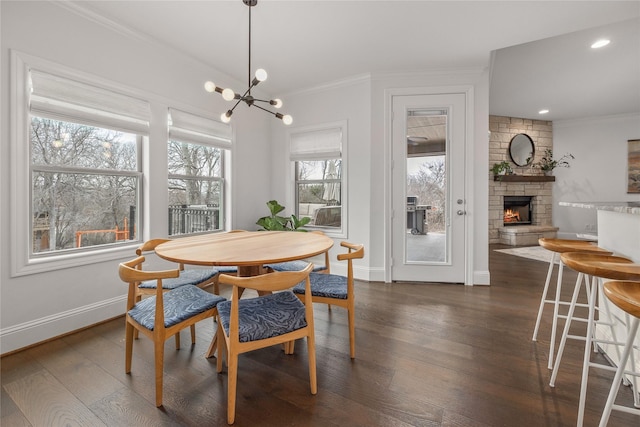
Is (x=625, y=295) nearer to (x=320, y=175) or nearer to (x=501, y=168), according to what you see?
(x=320, y=175)

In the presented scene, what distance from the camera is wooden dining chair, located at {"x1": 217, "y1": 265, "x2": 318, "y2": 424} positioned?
1.36 metres

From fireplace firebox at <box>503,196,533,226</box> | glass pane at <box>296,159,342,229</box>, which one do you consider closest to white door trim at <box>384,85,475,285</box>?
glass pane at <box>296,159,342,229</box>

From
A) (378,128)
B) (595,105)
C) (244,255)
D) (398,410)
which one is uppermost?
(595,105)

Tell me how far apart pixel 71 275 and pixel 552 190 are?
856cm

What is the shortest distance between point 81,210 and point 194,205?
3.59ft

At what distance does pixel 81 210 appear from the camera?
2486 millimetres

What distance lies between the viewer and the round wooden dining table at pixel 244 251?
154 cm

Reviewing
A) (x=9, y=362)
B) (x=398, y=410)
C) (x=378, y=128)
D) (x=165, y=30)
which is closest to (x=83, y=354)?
(x=9, y=362)

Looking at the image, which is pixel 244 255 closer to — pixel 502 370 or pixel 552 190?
pixel 502 370

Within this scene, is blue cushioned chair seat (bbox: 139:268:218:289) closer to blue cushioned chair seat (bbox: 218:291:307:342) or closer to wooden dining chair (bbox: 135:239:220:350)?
wooden dining chair (bbox: 135:239:220:350)

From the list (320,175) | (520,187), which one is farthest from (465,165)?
(520,187)

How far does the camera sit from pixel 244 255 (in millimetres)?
1648

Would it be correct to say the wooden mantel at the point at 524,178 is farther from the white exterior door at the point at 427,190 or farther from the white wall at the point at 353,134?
the white wall at the point at 353,134

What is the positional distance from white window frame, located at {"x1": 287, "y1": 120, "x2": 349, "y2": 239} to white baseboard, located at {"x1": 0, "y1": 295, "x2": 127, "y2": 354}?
8.12 feet
